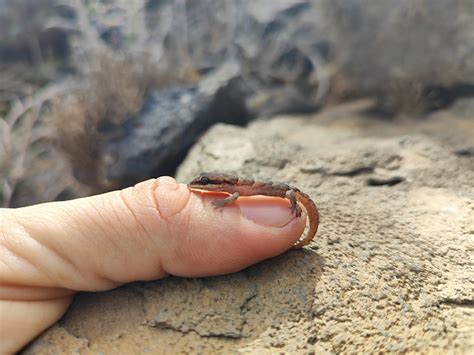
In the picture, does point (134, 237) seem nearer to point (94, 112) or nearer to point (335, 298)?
point (335, 298)

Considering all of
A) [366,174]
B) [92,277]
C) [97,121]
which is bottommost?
[97,121]

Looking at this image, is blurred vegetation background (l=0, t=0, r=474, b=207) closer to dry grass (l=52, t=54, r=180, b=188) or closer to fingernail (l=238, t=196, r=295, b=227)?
dry grass (l=52, t=54, r=180, b=188)

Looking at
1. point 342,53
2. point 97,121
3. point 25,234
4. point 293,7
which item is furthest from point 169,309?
point 293,7

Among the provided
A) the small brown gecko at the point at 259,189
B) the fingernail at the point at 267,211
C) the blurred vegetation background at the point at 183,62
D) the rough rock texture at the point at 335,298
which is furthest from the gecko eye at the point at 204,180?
A: the blurred vegetation background at the point at 183,62

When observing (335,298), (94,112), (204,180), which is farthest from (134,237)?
(94,112)

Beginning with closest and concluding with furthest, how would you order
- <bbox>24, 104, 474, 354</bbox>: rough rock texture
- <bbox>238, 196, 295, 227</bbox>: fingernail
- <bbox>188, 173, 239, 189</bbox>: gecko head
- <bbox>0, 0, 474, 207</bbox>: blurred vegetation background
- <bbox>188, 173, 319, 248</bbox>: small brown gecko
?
<bbox>24, 104, 474, 354</bbox>: rough rock texture → <bbox>238, 196, 295, 227</bbox>: fingernail → <bbox>188, 173, 319, 248</bbox>: small brown gecko → <bbox>188, 173, 239, 189</bbox>: gecko head → <bbox>0, 0, 474, 207</bbox>: blurred vegetation background

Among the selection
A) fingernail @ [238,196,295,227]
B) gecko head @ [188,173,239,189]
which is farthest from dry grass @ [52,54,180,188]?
fingernail @ [238,196,295,227]

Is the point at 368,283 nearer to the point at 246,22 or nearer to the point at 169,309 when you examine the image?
the point at 169,309
